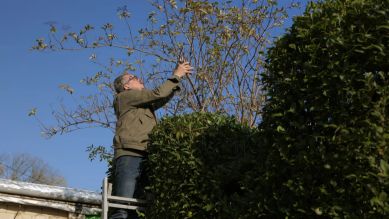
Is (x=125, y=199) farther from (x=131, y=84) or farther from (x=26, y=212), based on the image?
(x=26, y=212)

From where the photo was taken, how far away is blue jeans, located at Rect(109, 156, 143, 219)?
5.76 m

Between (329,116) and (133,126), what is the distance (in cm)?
288

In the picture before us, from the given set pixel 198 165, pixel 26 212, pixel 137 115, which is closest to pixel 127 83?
pixel 137 115

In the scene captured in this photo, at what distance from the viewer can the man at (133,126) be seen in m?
5.79

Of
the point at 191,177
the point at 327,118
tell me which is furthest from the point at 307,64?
the point at 191,177

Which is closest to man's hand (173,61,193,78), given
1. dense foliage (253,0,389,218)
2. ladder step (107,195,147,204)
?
ladder step (107,195,147,204)

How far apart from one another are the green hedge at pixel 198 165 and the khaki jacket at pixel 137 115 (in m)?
0.32

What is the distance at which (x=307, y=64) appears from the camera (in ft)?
11.9

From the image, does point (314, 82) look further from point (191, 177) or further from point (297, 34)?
point (191, 177)

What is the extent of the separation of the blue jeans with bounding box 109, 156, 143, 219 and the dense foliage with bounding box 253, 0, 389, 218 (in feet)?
6.98

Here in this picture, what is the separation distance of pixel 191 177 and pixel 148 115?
1318mm

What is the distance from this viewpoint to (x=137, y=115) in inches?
239

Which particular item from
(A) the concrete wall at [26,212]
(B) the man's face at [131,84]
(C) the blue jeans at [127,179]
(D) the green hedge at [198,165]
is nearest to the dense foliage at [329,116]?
(D) the green hedge at [198,165]

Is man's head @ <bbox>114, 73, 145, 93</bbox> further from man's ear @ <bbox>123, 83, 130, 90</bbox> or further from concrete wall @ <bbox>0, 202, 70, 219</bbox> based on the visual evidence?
concrete wall @ <bbox>0, 202, 70, 219</bbox>
